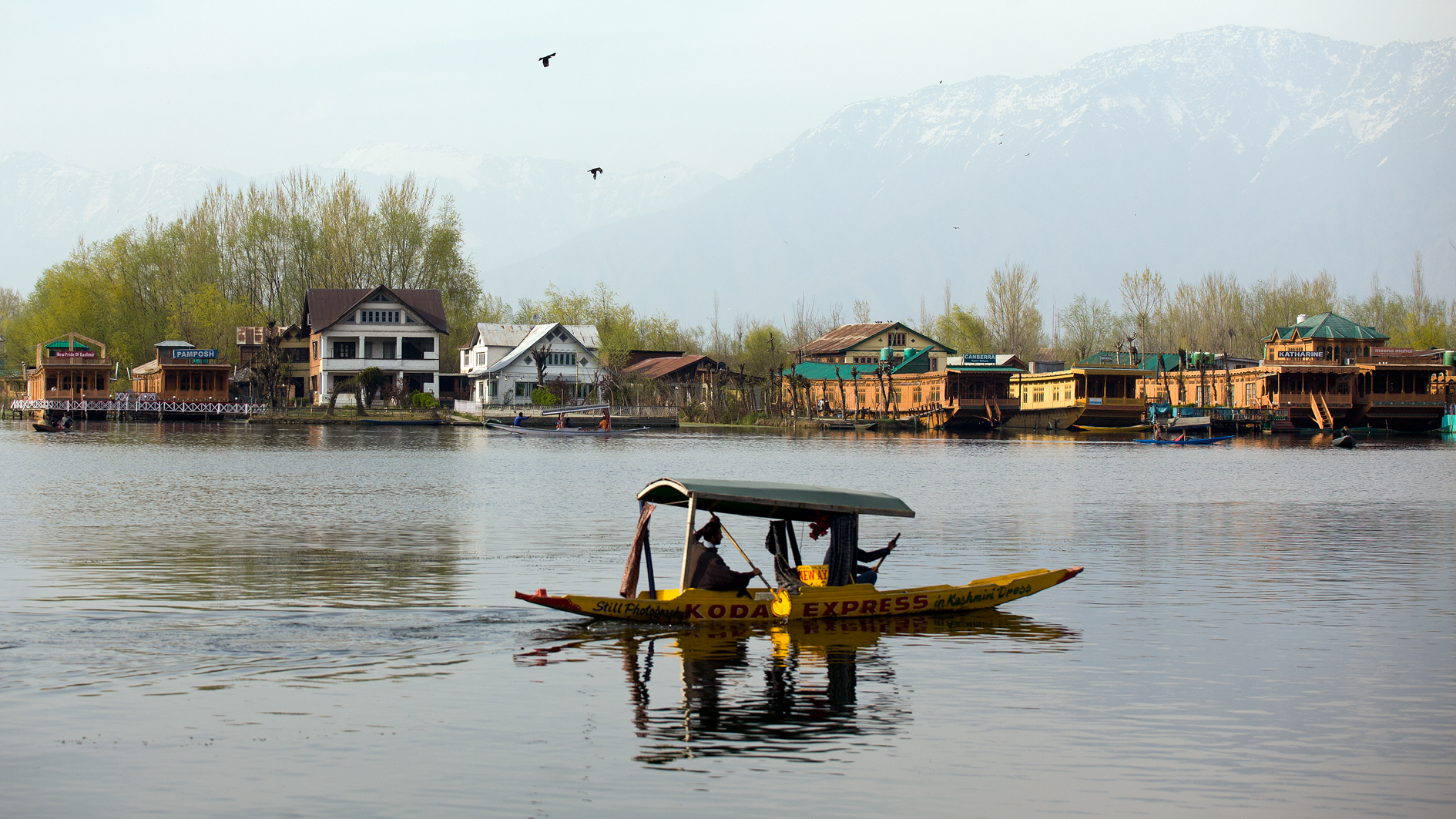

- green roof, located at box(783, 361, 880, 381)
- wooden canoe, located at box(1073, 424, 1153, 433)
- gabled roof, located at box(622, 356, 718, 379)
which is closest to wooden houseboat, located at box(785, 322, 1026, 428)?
green roof, located at box(783, 361, 880, 381)

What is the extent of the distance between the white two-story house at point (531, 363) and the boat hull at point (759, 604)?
9414 cm

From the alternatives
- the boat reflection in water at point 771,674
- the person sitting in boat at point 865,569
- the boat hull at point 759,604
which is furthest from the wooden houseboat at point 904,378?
the boat reflection in water at point 771,674

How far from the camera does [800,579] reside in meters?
19.3

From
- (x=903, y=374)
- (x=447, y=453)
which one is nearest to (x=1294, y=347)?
(x=903, y=374)

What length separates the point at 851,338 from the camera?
456 feet

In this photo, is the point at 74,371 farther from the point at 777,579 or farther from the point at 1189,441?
the point at 777,579

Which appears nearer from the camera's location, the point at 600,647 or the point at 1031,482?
the point at 600,647

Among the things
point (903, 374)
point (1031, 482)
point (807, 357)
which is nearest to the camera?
point (1031, 482)

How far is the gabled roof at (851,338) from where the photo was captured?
13600 cm

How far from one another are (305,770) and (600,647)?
6211 mm

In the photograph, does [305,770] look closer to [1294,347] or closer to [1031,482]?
[1031,482]

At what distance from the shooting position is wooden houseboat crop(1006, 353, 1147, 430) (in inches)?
4279

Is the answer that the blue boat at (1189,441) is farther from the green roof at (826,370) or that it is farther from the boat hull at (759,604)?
the boat hull at (759,604)

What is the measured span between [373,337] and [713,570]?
94912 millimetres
